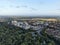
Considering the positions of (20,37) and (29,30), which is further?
(29,30)

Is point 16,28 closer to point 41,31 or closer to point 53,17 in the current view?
point 41,31

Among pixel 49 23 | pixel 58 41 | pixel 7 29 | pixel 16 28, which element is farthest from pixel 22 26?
pixel 58 41

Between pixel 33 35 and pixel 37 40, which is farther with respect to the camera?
pixel 33 35

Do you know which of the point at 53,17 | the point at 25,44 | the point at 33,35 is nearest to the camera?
the point at 25,44

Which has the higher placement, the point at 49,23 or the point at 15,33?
the point at 49,23

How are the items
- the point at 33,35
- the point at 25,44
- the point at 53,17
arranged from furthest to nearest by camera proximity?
the point at 53,17 < the point at 33,35 < the point at 25,44

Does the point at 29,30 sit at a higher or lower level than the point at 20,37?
higher

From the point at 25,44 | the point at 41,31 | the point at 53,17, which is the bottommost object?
the point at 25,44
